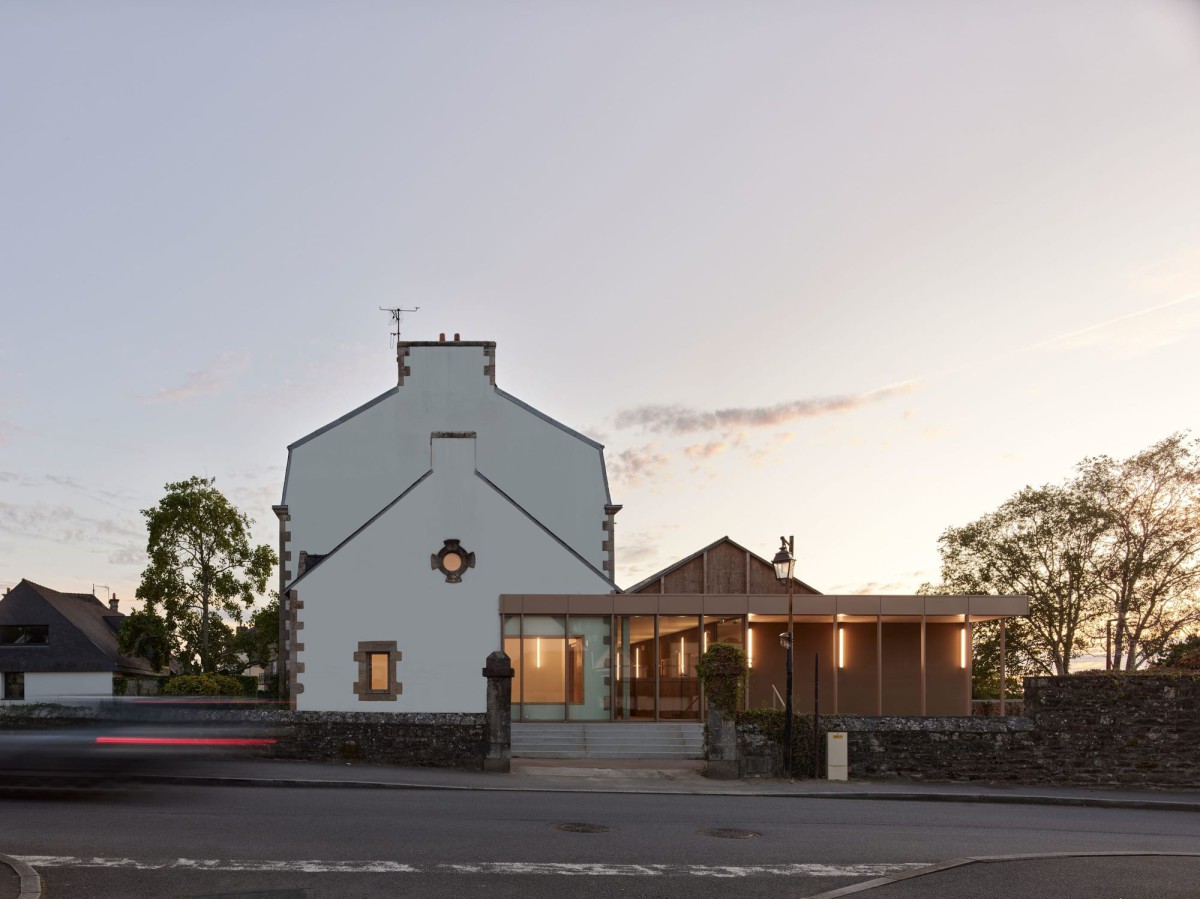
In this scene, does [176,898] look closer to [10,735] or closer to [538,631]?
[10,735]

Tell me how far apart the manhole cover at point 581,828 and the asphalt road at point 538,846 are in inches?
2.4

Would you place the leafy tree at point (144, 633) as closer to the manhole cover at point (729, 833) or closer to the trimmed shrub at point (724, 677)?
the trimmed shrub at point (724, 677)

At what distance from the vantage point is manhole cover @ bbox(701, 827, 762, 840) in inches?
511

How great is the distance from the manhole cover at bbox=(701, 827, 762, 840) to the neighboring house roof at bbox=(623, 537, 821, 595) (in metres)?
19.4

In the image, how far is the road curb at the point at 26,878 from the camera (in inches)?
339

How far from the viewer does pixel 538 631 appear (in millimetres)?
31516

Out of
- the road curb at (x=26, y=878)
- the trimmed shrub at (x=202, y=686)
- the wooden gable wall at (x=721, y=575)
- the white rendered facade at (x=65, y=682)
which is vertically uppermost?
the wooden gable wall at (x=721, y=575)

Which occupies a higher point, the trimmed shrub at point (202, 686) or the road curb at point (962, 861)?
the road curb at point (962, 861)

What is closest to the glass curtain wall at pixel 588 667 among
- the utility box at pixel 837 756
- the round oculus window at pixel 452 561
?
the round oculus window at pixel 452 561

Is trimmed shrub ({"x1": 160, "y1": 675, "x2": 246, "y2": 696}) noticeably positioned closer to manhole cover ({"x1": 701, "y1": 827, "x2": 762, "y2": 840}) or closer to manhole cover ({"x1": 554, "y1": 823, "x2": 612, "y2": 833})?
manhole cover ({"x1": 554, "y1": 823, "x2": 612, "y2": 833})

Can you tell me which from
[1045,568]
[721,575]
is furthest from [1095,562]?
[721,575]

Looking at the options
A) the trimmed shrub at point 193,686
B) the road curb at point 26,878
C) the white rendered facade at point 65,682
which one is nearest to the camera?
the road curb at point 26,878

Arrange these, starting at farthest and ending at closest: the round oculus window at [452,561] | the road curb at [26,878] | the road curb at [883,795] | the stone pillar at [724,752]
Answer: the round oculus window at [452,561] → the stone pillar at [724,752] → the road curb at [883,795] → the road curb at [26,878]

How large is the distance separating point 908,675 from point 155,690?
1757 inches
